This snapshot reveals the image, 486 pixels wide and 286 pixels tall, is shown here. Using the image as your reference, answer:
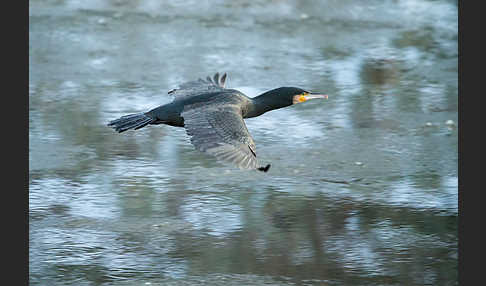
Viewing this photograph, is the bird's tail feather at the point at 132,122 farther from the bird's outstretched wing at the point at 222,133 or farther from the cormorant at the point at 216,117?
the bird's outstretched wing at the point at 222,133

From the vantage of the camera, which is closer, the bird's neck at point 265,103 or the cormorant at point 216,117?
the cormorant at point 216,117

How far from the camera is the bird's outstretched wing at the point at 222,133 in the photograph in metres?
5.13

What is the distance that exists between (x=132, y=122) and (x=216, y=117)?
2.27ft

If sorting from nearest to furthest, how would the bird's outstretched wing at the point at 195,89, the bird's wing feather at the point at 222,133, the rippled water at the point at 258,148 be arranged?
the bird's wing feather at the point at 222,133
the rippled water at the point at 258,148
the bird's outstretched wing at the point at 195,89

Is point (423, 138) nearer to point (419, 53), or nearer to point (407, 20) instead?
point (419, 53)

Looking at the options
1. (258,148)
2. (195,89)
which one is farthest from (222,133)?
(258,148)

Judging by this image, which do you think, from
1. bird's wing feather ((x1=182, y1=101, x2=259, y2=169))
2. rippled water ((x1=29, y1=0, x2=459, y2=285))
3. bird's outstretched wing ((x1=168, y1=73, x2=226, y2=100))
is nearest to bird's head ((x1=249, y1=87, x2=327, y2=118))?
bird's wing feather ((x1=182, y1=101, x2=259, y2=169))

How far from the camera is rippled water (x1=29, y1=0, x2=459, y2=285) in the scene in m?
5.35

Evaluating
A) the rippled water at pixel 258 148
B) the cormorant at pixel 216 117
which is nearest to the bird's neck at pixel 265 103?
the cormorant at pixel 216 117

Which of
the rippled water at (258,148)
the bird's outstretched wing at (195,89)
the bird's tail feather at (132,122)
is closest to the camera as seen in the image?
the rippled water at (258,148)

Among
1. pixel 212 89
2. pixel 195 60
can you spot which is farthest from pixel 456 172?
pixel 195 60

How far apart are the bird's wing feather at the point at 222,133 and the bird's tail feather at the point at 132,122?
0.30 metres

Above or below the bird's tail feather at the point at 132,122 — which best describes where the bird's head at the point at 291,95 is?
above

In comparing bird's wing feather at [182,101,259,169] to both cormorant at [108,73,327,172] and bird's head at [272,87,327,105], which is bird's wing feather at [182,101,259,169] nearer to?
cormorant at [108,73,327,172]
